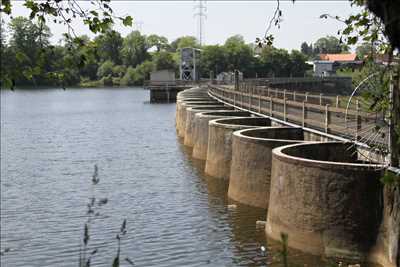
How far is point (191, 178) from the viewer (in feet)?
88.9

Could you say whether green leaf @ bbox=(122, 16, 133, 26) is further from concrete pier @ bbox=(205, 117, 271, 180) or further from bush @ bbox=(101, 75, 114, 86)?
bush @ bbox=(101, 75, 114, 86)

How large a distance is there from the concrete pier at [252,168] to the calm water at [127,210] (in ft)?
1.40

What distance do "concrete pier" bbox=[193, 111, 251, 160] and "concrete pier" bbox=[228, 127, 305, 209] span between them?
9.40m

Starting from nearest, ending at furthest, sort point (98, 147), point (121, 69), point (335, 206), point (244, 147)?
point (335, 206)
point (244, 147)
point (98, 147)
point (121, 69)

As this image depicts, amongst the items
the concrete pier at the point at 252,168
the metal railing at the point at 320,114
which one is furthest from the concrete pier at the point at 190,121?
the concrete pier at the point at 252,168

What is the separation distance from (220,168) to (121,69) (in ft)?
575

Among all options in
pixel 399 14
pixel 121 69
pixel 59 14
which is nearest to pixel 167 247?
pixel 59 14

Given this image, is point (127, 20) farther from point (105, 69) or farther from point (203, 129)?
point (105, 69)

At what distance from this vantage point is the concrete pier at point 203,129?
99.7ft

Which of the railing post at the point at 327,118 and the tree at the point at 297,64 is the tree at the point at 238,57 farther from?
the railing post at the point at 327,118

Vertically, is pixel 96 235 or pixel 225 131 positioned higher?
pixel 225 131

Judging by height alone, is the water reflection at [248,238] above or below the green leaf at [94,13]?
below

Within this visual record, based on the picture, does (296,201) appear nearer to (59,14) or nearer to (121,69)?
(59,14)

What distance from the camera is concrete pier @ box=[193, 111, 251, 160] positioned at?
30.4 meters
